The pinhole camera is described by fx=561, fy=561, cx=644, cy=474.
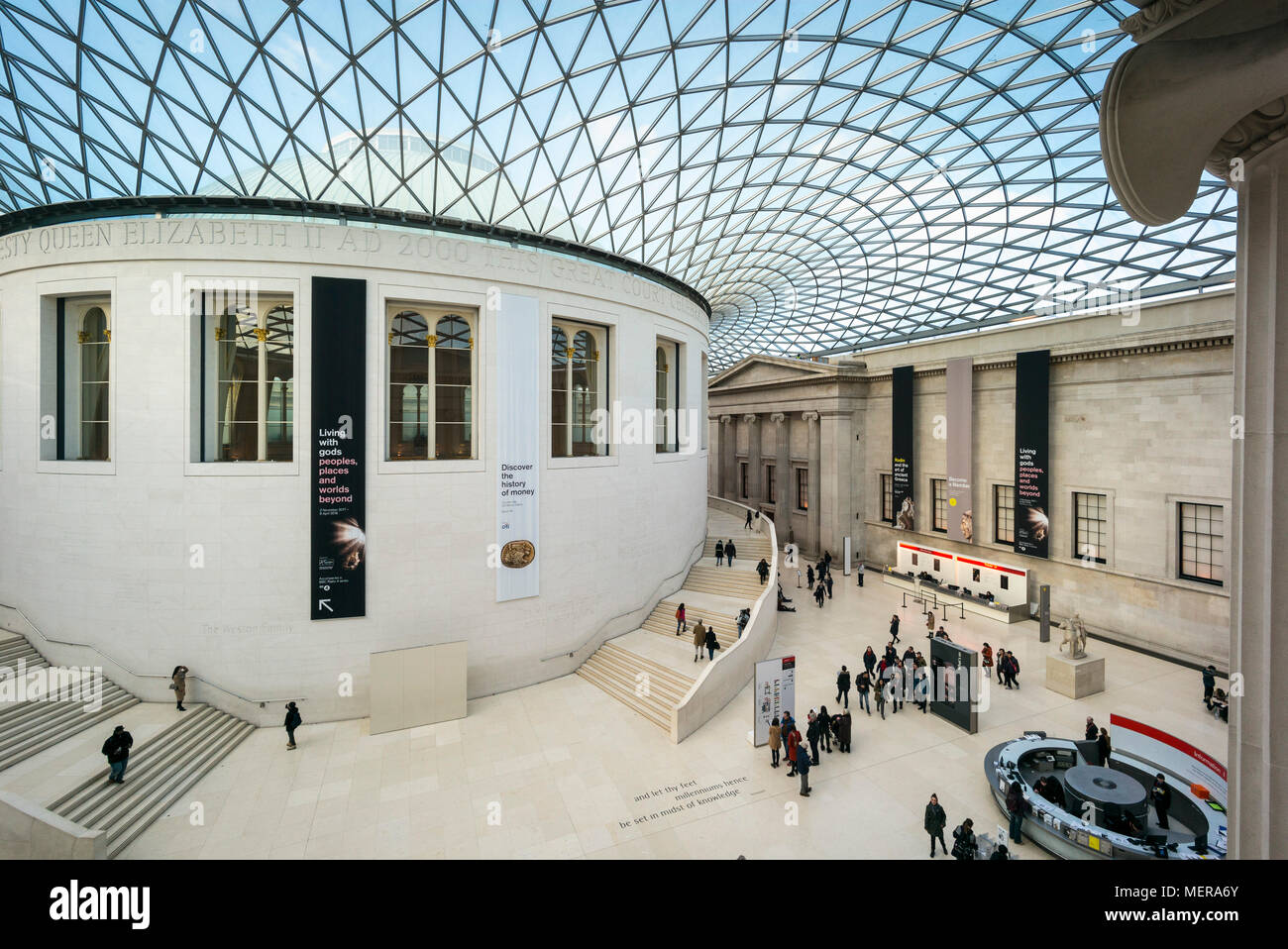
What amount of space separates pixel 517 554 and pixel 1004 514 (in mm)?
23285

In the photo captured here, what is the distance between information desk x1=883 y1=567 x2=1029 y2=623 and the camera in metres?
25.1

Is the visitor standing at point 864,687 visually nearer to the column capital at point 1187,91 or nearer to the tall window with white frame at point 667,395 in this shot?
the tall window with white frame at point 667,395

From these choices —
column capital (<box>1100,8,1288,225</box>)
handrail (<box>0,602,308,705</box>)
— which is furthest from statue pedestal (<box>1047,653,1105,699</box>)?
handrail (<box>0,602,308,705</box>)

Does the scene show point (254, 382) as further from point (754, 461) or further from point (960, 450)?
point (754, 461)

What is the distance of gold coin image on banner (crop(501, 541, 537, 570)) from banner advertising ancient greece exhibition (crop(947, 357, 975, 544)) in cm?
2212

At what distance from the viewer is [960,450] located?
2841cm

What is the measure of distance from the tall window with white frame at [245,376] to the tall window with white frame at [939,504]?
29.9 m

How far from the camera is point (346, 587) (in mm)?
16250

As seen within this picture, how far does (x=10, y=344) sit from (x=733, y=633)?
2458 centimetres

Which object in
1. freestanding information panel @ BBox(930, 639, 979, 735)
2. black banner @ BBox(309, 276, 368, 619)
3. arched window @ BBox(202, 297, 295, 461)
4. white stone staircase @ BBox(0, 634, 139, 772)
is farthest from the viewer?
arched window @ BBox(202, 297, 295, 461)

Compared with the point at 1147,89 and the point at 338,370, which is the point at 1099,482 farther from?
the point at 338,370

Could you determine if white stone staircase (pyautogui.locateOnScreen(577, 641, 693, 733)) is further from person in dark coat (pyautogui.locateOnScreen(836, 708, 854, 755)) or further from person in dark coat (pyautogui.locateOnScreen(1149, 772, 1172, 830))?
person in dark coat (pyautogui.locateOnScreen(1149, 772, 1172, 830))

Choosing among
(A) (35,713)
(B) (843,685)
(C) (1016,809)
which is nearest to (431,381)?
(A) (35,713)

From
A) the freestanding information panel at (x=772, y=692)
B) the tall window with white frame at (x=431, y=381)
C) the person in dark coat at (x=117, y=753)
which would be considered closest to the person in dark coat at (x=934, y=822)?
the freestanding information panel at (x=772, y=692)
